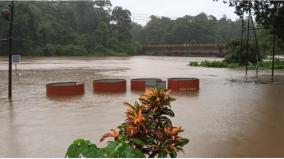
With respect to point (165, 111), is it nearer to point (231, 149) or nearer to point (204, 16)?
point (231, 149)

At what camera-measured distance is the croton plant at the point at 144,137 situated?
10.7 ft

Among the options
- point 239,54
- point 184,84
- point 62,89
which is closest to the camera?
point 62,89

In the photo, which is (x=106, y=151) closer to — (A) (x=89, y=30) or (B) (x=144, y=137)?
(B) (x=144, y=137)

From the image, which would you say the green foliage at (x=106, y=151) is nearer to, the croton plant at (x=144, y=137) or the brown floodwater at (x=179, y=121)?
the croton plant at (x=144, y=137)

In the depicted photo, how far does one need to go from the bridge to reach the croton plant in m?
74.9

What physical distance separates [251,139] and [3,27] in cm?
6754

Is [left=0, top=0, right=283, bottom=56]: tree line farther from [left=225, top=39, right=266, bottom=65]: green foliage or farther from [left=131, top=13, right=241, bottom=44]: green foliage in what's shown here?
[left=225, top=39, right=266, bottom=65]: green foliage

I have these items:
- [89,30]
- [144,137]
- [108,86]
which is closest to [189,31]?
[89,30]

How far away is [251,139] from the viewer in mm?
8891

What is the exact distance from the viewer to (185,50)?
8906 centimetres

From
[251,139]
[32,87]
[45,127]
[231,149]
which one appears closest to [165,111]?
[231,149]

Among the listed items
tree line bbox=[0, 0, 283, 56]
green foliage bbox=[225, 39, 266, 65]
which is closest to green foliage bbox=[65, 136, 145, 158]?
green foliage bbox=[225, 39, 266, 65]

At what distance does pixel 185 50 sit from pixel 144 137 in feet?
283

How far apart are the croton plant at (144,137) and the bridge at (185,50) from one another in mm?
74902
